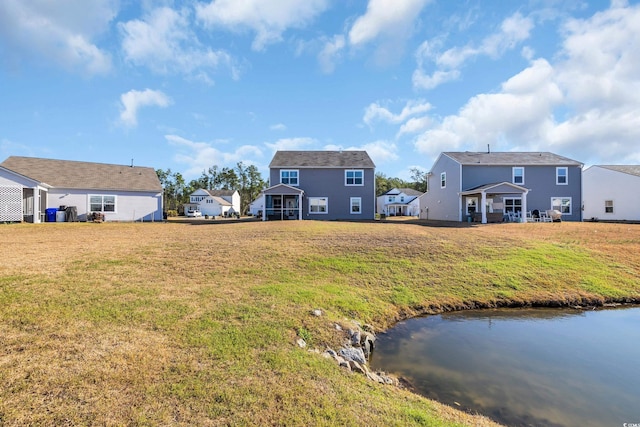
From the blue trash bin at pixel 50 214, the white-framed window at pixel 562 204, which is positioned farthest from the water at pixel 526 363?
the blue trash bin at pixel 50 214

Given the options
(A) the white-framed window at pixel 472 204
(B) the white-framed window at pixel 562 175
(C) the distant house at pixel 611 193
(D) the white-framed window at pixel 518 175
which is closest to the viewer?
(B) the white-framed window at pixel 562 175

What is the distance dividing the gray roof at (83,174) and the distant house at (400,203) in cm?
4467

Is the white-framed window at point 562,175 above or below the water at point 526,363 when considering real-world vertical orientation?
above

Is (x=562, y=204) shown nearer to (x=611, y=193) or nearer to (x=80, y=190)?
(x=611, y=193)

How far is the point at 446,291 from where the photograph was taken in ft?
32.4

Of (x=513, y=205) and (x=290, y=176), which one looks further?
(x=290, y=176)

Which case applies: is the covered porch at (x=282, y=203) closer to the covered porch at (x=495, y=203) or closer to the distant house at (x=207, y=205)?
the covered porch at (x=495, y=203)

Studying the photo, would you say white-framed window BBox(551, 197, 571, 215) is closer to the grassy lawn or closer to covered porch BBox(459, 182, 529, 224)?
covered porch BBox(459, 182, 529, 224)

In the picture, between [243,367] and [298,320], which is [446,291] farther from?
[243,367]

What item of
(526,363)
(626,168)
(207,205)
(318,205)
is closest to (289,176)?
(318,205)

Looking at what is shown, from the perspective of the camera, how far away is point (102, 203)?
26344 millimetres

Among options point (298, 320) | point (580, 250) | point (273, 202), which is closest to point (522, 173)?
point (580, 250)

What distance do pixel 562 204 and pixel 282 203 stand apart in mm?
25497

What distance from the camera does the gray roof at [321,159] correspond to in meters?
29.2
